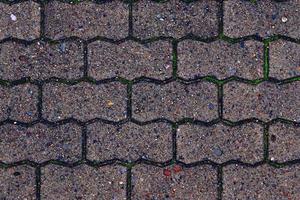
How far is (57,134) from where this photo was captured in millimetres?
2451

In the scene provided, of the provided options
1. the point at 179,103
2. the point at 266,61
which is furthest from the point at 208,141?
the point at 266,61

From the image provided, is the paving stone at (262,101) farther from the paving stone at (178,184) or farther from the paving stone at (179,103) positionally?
the paving stone at (178,184)

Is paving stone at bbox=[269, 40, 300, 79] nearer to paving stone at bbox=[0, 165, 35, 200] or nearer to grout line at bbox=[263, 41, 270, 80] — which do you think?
grout line at bbox=[263, 41, 270, 80]

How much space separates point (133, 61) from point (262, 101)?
619mm

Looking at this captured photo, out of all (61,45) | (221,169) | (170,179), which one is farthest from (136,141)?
(61,45)

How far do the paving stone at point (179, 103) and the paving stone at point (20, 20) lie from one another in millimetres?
584

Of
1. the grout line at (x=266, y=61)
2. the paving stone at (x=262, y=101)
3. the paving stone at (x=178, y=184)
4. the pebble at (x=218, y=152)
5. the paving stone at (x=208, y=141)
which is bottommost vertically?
the paving stone at (x=178, y=184)

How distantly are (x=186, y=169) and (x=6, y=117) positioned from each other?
2.82ft

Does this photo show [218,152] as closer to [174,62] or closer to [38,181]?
[174,62]

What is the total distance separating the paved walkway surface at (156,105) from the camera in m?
2.44

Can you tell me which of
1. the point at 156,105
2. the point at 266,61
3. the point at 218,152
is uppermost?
the point at 266,61

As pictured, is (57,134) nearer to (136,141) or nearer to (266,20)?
(136,141)

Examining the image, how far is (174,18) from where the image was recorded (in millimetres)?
2475

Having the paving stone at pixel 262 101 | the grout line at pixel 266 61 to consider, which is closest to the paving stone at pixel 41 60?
the paving stone at pixel 262 101
